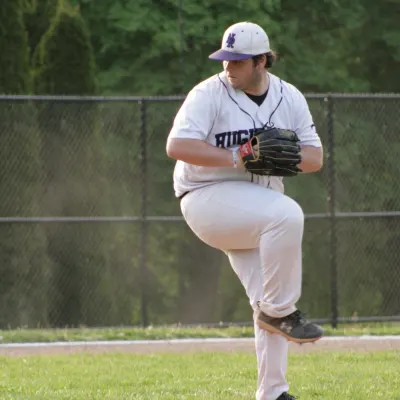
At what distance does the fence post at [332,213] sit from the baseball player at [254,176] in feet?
19.3

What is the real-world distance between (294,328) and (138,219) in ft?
20.5

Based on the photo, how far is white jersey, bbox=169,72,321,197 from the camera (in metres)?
6.79

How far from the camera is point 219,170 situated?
6.96 metres

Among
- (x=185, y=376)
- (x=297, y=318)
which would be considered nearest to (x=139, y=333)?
(x=185, y=376)

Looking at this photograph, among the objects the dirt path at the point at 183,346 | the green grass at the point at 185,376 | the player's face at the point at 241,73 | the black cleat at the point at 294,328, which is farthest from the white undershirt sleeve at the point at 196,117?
the dirt path at the point at 183,346

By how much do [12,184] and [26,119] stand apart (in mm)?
660

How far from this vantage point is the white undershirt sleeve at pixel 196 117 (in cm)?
674

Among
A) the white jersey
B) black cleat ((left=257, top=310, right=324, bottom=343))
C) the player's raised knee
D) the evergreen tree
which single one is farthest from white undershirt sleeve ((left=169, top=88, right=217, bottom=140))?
the evergreen tree

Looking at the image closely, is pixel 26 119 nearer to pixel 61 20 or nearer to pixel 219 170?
pixel 61 20

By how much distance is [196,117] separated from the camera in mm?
6777

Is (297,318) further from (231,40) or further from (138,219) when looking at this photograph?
(138,219)

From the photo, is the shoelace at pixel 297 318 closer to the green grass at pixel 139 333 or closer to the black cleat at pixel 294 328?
the black cleat at pixel 294 328

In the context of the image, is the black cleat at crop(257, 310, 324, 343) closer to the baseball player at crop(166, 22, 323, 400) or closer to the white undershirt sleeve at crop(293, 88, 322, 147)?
the baseball player at crop(166, 22, 323, 400)

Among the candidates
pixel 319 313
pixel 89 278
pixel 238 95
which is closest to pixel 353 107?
pixel 319 313
